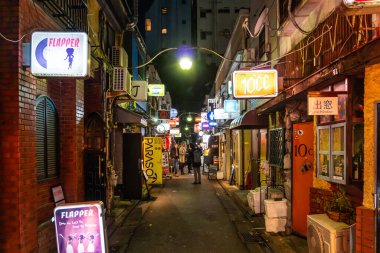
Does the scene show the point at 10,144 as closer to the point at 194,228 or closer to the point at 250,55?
the point at 194,228

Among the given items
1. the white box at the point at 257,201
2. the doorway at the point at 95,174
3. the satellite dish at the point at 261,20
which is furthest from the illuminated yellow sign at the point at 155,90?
the white box at the point at 257,201

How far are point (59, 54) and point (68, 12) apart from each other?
312cm

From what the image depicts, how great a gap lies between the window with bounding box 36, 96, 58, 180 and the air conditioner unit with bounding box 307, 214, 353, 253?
18.7ft

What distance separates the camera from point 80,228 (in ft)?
18.9

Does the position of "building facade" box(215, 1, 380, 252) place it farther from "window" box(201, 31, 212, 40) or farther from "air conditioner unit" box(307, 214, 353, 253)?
"window" box(201, 31, 212, 40)

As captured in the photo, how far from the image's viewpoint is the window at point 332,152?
21.4ft

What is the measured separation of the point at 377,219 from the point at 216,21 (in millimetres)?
55745

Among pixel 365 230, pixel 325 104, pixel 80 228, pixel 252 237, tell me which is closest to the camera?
pixel 365 230

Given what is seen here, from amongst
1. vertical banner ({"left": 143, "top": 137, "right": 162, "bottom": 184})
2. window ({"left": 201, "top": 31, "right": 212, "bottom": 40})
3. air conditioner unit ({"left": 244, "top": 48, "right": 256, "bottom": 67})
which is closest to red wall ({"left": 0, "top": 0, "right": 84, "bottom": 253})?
air conditioner unit ({"left": 244, "top": 48, "right": 256, "bottom": 67})

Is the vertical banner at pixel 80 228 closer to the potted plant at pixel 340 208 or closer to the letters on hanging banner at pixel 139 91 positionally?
the potted plant at pixel 340 208

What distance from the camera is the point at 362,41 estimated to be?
5.50 metres

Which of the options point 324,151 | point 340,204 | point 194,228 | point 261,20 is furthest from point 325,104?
point 261,20

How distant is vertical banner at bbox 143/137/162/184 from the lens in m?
18.9

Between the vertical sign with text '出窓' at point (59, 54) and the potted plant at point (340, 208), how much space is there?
195 inches
